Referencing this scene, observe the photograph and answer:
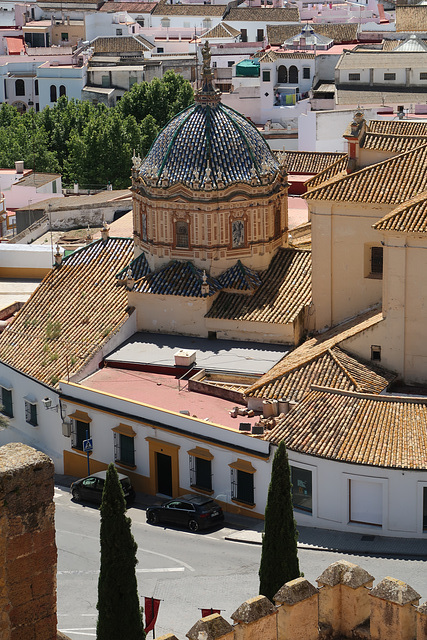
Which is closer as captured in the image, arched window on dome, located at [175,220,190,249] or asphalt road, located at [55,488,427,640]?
asphalt road, located at [55,488,427,640]

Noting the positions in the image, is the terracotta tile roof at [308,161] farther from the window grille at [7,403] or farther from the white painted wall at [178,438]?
the white painted wall at [178,438]

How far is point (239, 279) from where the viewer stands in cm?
5575

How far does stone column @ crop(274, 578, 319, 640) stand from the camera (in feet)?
82.8

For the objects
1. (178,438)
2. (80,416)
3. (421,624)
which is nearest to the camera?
(421,624)

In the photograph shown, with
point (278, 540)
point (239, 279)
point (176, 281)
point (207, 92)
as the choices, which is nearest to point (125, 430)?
point (176, 281)

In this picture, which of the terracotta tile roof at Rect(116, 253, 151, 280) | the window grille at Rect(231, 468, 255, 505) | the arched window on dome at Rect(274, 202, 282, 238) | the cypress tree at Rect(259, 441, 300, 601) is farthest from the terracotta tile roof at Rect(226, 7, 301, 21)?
the cypress tree at Rect(259, 441, 300, 601)

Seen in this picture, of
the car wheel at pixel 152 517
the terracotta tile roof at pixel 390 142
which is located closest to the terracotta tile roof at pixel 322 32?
the terracotta tile roof at pixel 390 142

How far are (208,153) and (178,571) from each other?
1843 cm

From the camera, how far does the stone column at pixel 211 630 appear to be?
947 inches

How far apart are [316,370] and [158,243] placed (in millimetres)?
10004

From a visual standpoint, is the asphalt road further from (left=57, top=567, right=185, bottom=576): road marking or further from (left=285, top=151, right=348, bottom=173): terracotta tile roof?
(left=285, top=151, right=348, bottom=173): terracotta tile roof

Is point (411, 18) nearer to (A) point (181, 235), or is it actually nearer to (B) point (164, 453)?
(A) point (181, 235)

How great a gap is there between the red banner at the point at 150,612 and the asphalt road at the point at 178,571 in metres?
0.71

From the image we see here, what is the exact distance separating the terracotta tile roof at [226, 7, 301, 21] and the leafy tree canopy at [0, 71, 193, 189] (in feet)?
83.6
